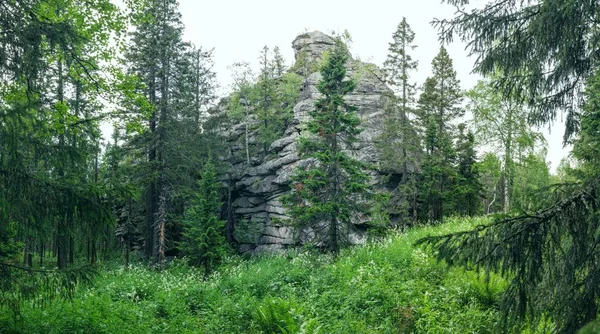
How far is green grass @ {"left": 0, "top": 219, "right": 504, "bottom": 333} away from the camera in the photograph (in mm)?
8312

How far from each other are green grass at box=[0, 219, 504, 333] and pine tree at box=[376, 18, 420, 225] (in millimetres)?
14511

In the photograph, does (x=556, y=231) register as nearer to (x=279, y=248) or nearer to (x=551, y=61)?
(x=551, y=61)

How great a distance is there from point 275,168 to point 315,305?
24.0 metres

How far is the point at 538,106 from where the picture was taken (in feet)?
19.7

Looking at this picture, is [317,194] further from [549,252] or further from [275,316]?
[549,252]

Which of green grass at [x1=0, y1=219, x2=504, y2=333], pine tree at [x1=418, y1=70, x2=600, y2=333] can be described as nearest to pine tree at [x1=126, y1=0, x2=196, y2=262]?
green grass at [x1=0, y1=219, x2=504, y2=333]

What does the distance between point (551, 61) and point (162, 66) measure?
24.2 meters

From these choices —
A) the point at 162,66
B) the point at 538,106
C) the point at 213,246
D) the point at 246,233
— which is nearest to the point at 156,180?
the point at 213,246

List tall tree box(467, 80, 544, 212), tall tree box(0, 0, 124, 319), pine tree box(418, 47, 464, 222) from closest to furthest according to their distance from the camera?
tall tree box(0, 0, 124, 319) < tall tree box(467, 80, 544, 212) < pine tree box(418, 47, 464, 222)

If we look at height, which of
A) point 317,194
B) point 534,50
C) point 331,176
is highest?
point 534,50

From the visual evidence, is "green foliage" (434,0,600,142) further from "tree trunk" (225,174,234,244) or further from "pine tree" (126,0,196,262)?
"tree trunk" (225,174,234,244)

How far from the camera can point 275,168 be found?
34.2 m

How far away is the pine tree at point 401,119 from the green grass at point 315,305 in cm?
1451

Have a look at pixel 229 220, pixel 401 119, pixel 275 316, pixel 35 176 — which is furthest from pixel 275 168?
pixel 35 176
